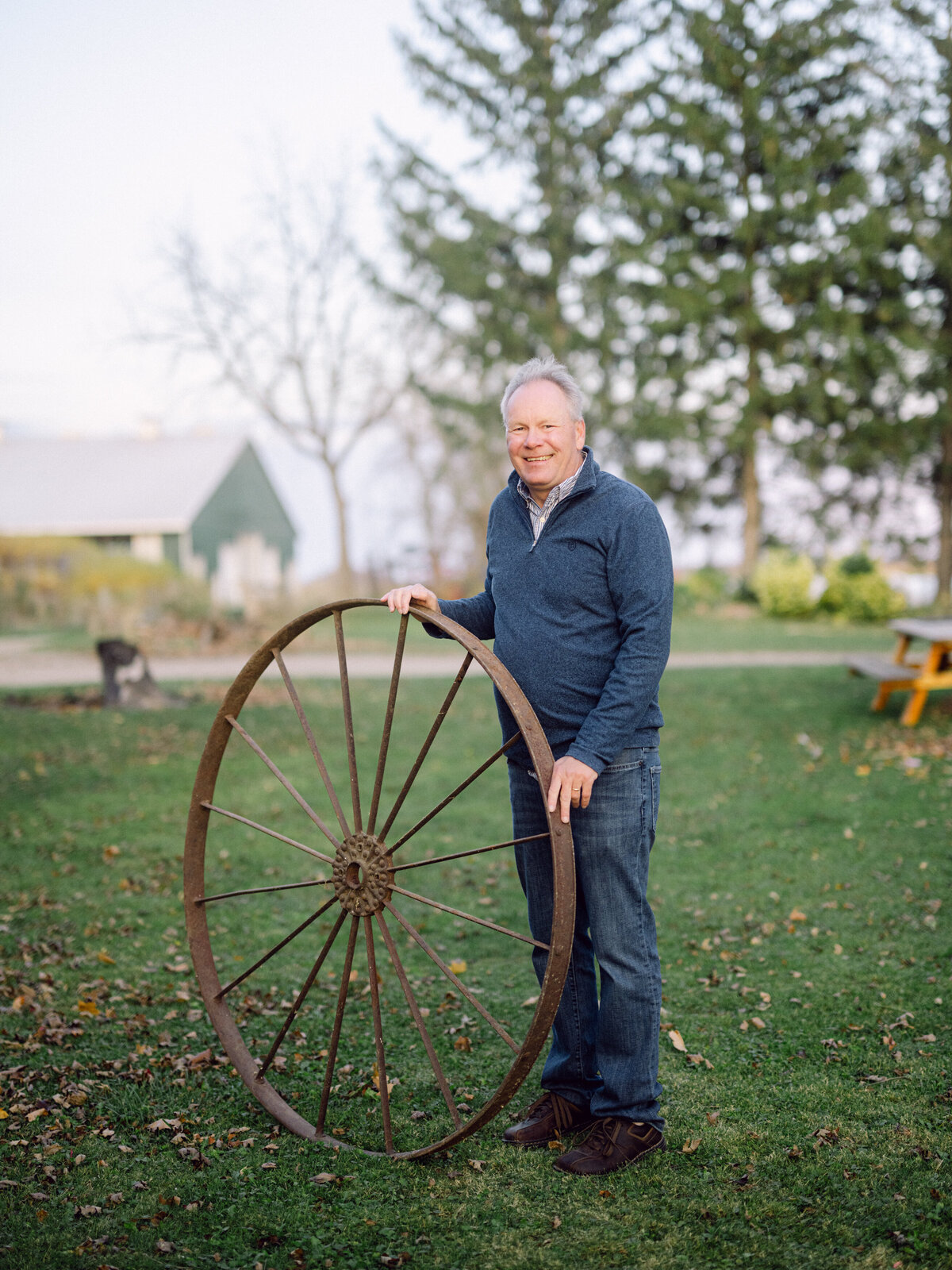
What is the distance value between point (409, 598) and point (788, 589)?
16594 millimetres

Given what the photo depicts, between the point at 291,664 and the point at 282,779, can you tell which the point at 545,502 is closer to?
the point at 282,779

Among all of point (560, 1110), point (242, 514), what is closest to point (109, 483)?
point (242, 514)

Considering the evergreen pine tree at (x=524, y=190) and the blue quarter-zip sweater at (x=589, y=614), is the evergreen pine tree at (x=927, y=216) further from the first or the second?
the blue quarter-zip sweater at (x=589, y=614)

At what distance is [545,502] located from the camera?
2.83 metres

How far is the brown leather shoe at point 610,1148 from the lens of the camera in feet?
9.25

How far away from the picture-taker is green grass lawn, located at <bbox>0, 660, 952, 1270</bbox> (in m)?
2.62

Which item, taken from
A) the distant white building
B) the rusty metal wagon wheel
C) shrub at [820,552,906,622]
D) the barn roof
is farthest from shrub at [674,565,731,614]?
the rusty metal wagon wheel

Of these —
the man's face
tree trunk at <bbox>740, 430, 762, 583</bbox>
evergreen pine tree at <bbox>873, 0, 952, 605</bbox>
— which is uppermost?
evergreen pine tree at <bbox>873, 0, 952, 605</bbox>

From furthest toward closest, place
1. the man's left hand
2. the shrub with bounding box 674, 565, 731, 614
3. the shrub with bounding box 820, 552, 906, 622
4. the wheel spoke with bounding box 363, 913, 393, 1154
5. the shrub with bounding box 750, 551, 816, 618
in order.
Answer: the shrub with bounding box 674, 565, 731, 614 < the shrub with bounding box 750, 551, 816, 618 < the shrub with bounding box 820, 552, 906, 622 < the wheel spoke with bounding box 363, 913, 393, 1154 < the man's left hand

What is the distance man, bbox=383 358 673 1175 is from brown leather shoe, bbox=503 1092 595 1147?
0.13 m

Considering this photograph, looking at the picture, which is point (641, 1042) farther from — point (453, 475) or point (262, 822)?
point (453, 475)

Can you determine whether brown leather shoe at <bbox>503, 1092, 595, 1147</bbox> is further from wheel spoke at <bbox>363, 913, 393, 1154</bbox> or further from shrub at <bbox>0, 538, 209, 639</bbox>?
shrub at <bbox>0, 538, 209, 639</bbox>

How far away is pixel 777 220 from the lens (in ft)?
67.1

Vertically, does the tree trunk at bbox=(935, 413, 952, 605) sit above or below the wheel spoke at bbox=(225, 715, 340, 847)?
above
